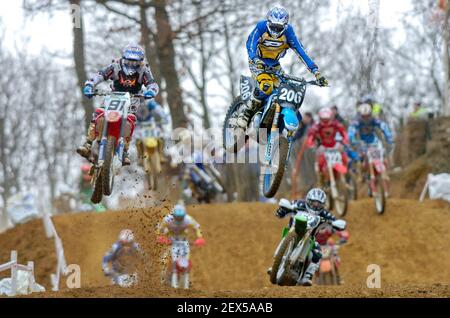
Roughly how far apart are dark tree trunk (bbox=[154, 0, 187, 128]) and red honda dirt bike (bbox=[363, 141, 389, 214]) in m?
5.03

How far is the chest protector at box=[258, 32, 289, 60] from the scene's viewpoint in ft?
37.0

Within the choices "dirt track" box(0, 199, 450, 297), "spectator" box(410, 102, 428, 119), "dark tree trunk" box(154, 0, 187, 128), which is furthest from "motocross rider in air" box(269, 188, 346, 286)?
"spectator" box(410, 102, 428, 119)

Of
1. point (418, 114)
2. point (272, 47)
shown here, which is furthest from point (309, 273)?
point (418, 114)

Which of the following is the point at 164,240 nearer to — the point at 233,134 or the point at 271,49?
the point at 233,134

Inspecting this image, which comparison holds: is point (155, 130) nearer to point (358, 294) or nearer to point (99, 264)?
point (99, 264)

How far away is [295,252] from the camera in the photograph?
12.8 m

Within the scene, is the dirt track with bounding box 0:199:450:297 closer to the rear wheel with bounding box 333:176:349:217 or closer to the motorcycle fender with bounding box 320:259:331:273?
the rear wheel with bounding box 333:176:349:217

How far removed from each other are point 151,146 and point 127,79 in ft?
21.7

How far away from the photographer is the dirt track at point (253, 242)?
18469 mm

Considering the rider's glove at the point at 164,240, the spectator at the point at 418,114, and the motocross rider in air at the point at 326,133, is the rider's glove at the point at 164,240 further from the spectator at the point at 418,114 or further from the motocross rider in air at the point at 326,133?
the spectator at the point at 418,114

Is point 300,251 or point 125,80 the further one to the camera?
point 300,251

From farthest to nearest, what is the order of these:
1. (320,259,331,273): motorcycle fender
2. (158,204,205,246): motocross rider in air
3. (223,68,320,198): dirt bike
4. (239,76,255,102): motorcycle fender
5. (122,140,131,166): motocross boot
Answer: (320,259,331,273): motorcycle fender → (158,204,205,246): motocross rider in air → (239,76,255,102): motorcycle fender → (122,140,131,166): motocross boot → (223,68,320,198): dirt bike

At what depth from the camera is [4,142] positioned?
34344 mm

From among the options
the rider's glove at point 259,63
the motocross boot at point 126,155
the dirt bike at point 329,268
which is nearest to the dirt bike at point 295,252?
the rider's glove at point 259,63
